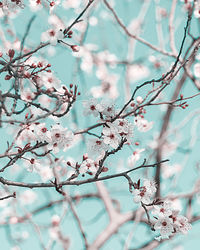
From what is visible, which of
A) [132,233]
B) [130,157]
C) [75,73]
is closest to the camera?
[130,157]

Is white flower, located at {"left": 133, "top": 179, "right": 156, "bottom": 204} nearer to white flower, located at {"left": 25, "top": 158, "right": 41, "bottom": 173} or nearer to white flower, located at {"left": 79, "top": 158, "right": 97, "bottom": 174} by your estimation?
white flower, located at {"left": 79, "top": 158, "right": 97, "bottom": 174}

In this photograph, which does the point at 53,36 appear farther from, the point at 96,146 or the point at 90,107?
the point at 96,146

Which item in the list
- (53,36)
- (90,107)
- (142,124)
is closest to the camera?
(53,36)

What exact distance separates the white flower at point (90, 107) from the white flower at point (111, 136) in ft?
0.58

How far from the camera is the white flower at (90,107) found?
1.89 meters

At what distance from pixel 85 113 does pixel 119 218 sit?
10.4ft

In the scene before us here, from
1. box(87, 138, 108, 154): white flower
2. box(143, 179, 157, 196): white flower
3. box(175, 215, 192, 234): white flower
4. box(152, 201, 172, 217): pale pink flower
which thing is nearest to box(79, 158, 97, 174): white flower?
box(87, 138, 108, 154): white flower

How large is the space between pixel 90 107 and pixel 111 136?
265 millimetres

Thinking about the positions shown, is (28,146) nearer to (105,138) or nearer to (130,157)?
(105,138)

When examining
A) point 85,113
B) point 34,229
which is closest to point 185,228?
point 85,113

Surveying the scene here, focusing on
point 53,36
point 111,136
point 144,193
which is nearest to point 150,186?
point 144,193

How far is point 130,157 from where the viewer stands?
2188mm

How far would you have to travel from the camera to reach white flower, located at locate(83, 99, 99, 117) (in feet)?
6.19

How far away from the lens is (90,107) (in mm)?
1897
